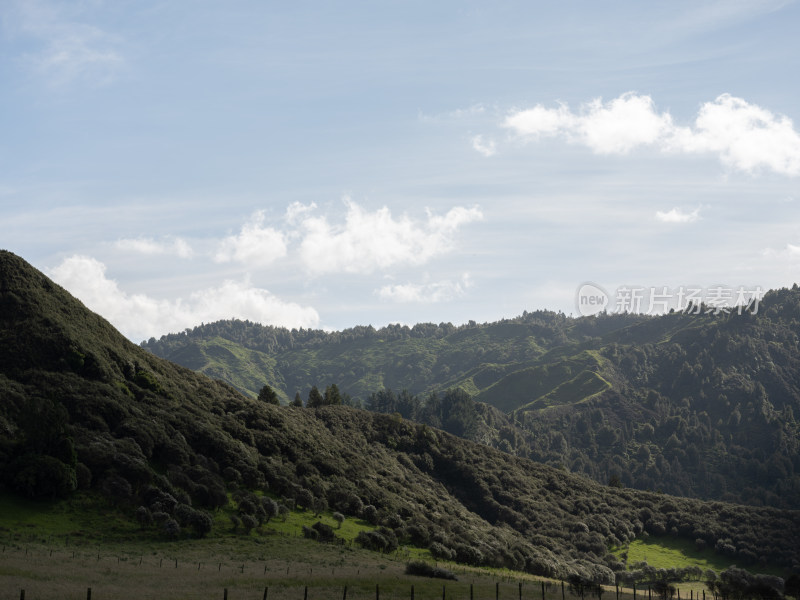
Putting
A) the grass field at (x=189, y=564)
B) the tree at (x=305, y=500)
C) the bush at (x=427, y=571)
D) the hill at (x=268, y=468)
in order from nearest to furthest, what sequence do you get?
the grass field at (x=189, y=564) → the bush at (x=427, y=571) → the hill at (x=268, y=468) → the tree at (x=305, y=500)

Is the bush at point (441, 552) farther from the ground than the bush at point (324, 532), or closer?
closer

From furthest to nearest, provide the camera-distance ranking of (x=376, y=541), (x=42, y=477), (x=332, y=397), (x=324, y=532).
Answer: (x=332, y=397), (x=376, y=541), (x=324, y=532), (x=42, y=477)

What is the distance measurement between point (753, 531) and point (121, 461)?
10385 cm

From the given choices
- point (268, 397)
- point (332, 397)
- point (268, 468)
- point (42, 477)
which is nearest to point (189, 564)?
point (42, 477)

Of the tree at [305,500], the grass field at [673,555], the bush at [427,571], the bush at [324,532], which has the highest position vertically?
the tree at [305,500]

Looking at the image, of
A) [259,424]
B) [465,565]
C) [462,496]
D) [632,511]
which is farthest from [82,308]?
[632,511]

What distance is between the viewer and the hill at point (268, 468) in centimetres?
5944

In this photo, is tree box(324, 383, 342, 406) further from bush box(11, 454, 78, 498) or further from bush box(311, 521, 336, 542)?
bush box(11, 454, 78, 498)

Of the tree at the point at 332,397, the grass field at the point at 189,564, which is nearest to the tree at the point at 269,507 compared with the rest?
the grass field at the point at 189,564

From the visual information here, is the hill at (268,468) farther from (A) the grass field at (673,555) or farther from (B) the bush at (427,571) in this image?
(B) the bush at (427,571)

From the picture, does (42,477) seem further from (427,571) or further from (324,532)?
(427,571)

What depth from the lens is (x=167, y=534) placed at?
A: 54656 millimetres

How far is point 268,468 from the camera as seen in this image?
78062mm

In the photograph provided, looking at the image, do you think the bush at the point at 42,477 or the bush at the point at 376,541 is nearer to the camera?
the bush at the point at 42,477
